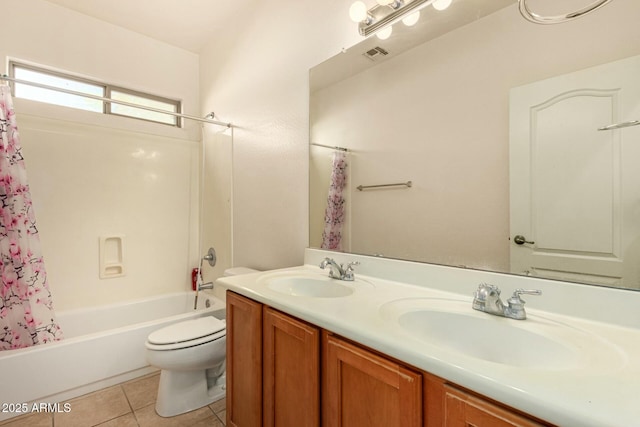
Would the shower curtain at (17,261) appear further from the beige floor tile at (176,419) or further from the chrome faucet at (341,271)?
the chrome faucet at (341,271)

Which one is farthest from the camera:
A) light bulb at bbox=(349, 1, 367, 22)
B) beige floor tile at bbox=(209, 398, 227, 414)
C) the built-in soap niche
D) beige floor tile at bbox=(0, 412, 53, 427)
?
the built-in soap niche

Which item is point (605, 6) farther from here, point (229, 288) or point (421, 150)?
point (229, 288)

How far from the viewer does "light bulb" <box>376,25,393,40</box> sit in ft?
4.49

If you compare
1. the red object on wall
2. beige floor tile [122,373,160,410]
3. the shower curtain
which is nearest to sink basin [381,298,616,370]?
beige floor tile [122,373,160,410]

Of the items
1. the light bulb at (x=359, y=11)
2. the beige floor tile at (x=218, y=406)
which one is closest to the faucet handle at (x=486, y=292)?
the light bulb at (x=359, y=11)

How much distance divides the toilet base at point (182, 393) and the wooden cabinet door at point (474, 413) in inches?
63.7

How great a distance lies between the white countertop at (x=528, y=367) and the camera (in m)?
0.47

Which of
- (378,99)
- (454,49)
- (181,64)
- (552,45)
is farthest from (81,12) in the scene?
(552,45)

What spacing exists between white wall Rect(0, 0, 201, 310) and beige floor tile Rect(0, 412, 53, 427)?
84 cm

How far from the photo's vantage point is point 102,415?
1.64m

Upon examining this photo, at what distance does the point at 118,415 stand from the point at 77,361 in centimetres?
43

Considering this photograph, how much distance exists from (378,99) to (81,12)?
8.42 feet

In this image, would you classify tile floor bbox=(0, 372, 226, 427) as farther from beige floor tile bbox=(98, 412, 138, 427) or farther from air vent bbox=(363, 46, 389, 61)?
air vent bbox=(363, 46, 389, 61)

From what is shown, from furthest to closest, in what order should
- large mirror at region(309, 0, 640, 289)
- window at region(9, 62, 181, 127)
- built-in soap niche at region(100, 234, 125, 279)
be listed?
built-in soap niche at region(100, 234, 125, 279) → window at region(9, 62, 181, 127) → large mirror at region(309, 0, 640, 289)
